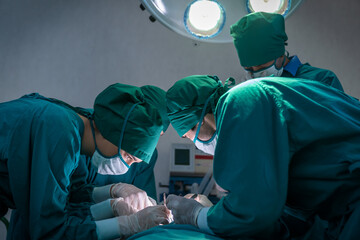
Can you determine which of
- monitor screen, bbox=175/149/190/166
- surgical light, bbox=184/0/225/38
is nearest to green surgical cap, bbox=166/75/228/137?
surgical light, bbox=184/0/225/38

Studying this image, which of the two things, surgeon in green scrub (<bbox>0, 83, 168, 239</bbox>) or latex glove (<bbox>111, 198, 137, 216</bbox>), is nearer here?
surgeon in green scrub (<bbox>0, 83, 168, 239</bbox>)

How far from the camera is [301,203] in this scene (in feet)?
3.33

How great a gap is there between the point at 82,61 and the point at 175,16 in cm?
154

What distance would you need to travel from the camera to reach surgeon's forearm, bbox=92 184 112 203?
74.9 inches

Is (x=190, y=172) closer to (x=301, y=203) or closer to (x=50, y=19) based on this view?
(x=301, y=203)

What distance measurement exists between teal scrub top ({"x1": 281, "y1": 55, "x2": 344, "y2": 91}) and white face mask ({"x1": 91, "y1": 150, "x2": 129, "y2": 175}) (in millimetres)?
1137

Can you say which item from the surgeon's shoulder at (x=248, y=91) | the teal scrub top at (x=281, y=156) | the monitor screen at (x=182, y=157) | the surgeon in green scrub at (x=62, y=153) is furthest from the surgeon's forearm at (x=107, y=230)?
the monitor screen at (x=182, y=157)

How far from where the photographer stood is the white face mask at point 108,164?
1.63m

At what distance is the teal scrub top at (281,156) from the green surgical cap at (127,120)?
638 mm

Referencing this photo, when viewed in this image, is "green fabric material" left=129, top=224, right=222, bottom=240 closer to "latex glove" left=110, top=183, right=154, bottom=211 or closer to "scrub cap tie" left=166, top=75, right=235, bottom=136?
"scrub cap tie" left=166, top=75, right=235, bottom=136

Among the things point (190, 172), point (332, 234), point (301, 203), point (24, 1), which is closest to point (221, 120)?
point (301, 203)

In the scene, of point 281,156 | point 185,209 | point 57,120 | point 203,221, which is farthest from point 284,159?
point 57,120

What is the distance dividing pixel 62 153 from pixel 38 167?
108mm

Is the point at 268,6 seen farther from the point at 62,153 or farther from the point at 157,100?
the point at 62,153
